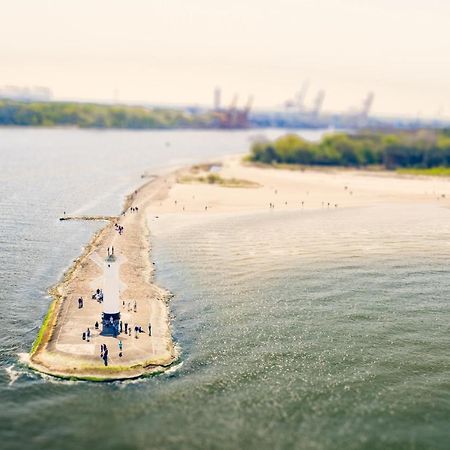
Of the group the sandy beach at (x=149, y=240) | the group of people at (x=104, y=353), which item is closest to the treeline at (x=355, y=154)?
the sandy beach at (x=149, y=240)

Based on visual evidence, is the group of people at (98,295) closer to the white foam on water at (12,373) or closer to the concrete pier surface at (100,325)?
the concrete pier surface at (100,325)

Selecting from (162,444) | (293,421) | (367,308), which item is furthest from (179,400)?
(367,308)

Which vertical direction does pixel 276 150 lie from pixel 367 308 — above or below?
above

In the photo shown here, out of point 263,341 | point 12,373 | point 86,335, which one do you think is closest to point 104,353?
point 86,335

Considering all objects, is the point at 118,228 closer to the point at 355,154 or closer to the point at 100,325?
the point at 100,325

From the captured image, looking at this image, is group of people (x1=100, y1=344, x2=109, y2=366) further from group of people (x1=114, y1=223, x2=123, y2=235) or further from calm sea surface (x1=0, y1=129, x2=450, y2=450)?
group of people (x1=114, y1=223, x2=123, y2=235)

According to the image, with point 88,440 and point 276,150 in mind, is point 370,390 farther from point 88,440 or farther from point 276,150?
point 276,150
